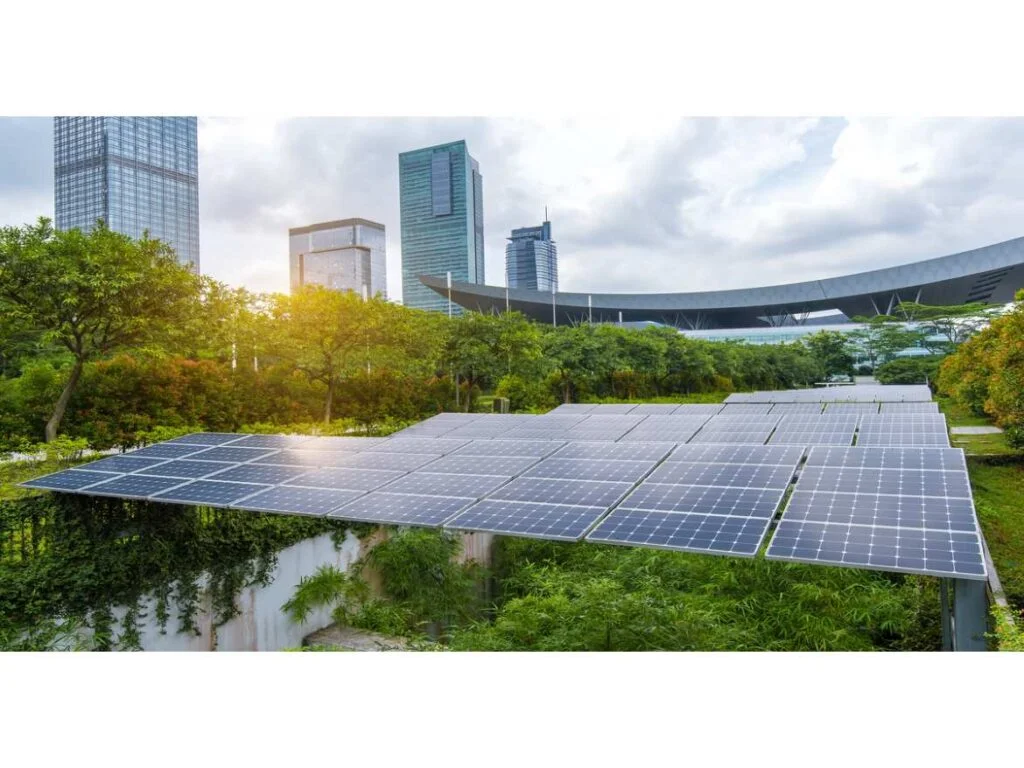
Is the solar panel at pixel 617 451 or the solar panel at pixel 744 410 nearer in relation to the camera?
the solar panel at pixel 617 451

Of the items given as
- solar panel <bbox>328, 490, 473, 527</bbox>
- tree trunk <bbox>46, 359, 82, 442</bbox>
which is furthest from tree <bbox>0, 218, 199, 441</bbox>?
solar panel <bbox>328, 490, 473, 527</bbox>

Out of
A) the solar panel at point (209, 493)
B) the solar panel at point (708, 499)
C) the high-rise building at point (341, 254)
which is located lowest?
the solar panel at point (708, 499)

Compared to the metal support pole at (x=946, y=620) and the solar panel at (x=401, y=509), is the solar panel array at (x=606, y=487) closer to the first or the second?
the solar panel at (x=401, y=509)

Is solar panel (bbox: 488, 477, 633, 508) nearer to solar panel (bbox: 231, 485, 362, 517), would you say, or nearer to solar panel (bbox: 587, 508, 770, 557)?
solar panel (bbox: 587, 508, 770, 557)

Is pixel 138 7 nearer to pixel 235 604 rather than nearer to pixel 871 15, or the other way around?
pixel 235 604

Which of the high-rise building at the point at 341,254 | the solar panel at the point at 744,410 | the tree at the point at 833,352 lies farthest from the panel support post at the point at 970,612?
the high-rise building at the point at 341,254
